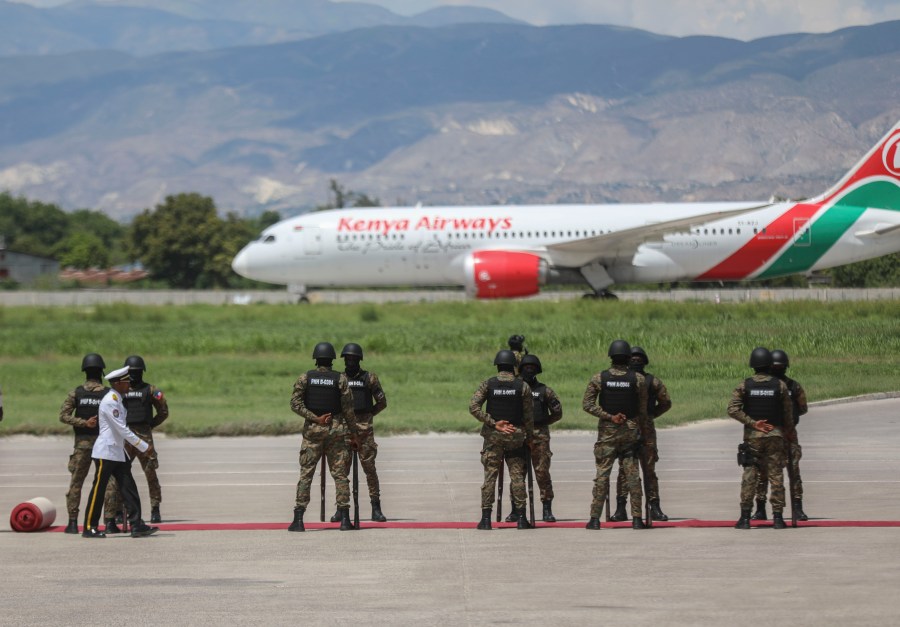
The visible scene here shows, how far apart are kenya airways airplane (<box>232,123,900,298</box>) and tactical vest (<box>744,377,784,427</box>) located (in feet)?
122

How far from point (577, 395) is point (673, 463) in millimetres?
9916

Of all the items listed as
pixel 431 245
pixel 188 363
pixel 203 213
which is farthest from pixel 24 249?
pixel 188 363

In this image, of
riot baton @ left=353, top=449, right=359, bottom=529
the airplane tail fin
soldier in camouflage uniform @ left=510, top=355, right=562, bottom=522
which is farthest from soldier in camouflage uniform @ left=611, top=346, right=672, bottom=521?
the airplane tail fin

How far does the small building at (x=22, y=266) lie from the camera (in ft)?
395

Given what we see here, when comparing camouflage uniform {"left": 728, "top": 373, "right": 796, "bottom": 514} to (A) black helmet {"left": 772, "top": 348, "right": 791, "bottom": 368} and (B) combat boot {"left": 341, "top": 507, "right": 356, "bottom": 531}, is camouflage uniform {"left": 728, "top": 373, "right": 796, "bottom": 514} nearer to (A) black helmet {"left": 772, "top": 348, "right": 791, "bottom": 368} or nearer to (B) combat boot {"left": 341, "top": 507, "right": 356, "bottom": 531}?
(A) black helmet {"left": 772, "top": 348, "right": 791, "bottom": 368}

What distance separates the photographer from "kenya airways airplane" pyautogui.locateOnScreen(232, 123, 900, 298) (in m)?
53.3

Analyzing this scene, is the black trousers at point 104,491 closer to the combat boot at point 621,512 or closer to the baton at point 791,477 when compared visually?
the combat boot at point 621,512

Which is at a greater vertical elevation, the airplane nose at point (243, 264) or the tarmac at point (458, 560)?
the airplane nose at point (243, 264)

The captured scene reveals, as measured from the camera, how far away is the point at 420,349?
137 feet

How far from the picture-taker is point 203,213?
11331 cm

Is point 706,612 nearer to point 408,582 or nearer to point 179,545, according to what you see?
point 408,582

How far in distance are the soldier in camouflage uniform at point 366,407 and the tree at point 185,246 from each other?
90.4 metres

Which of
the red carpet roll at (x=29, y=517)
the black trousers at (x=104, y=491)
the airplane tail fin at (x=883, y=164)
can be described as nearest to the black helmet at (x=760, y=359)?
the black trousers at (x=104, y=491)

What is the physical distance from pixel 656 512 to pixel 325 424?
373 cm
